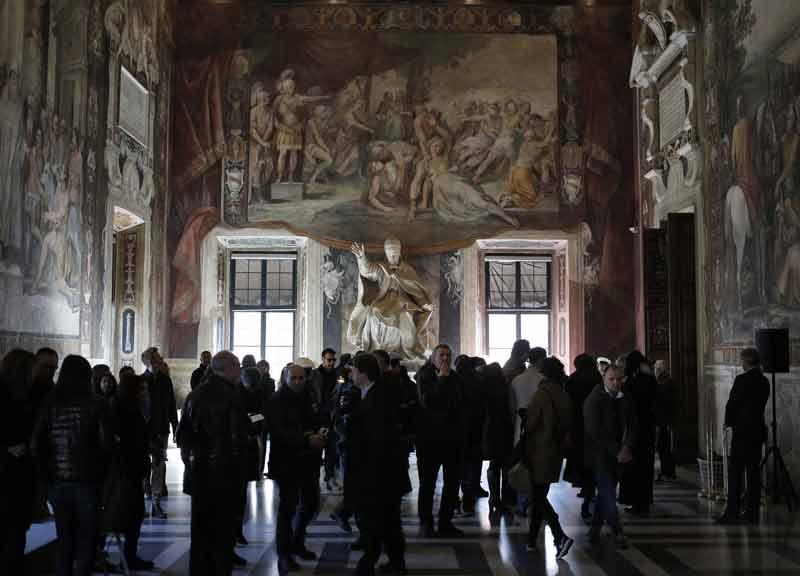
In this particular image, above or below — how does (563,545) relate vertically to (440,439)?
below

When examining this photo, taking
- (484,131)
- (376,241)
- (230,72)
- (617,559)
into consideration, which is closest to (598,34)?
(484,131)

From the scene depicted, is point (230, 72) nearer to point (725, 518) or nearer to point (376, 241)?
point (376, 241)

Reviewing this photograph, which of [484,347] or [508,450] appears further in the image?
[484,347]

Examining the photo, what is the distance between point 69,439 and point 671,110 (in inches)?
567

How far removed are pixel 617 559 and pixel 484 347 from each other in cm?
1398

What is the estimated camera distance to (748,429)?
9352mm

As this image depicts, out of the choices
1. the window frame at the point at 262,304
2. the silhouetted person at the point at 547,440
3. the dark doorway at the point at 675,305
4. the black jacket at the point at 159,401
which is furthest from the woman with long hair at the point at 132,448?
the window frame at the point at 262,304

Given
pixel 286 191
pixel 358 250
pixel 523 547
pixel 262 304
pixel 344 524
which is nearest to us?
pixel 523 547

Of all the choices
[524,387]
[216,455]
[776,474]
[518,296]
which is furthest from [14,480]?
[518,296]

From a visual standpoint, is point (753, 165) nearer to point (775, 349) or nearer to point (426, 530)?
point (775, 349)

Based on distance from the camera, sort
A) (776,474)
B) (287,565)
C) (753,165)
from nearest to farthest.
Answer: (287,565) → (776,474) → (753,165)

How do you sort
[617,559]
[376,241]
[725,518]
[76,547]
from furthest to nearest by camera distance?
[376,241] < [725,518] < [617,559] < [76,547]

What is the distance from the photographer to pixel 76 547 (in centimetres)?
580

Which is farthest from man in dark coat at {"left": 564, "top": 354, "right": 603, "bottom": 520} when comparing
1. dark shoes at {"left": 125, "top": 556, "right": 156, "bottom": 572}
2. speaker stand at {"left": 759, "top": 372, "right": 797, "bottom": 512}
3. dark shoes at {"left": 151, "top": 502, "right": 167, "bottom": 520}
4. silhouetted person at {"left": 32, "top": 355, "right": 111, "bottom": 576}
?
silhouetted person at {"left": 32, "top": 355, "right": 111, "bottom": 576}
